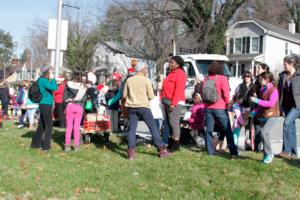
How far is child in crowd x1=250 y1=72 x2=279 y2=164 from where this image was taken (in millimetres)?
8523

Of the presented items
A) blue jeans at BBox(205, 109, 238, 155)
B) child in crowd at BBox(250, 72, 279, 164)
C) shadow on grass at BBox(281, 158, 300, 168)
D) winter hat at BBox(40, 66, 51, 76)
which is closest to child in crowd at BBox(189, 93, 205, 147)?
blue jeans at BBox(205, 109, 238, 155)

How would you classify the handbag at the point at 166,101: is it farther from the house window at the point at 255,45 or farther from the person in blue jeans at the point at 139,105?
the house window at the point at 255,45

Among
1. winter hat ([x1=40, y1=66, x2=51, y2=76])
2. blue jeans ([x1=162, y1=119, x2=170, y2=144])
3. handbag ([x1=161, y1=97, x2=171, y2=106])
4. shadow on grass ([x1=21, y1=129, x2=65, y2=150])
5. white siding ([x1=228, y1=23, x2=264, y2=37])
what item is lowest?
shadow on grass ([x1=21, y1=129, x2=65, y2=150])

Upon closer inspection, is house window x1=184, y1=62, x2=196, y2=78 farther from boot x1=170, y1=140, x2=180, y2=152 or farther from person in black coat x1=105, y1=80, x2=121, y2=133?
boot x1=170, y1=140, x2=180, y2=152

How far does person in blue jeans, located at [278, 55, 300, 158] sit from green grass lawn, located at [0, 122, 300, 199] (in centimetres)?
49

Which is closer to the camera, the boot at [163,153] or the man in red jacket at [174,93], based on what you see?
the boot at [163,153]

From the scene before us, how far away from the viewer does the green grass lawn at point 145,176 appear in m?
7.16

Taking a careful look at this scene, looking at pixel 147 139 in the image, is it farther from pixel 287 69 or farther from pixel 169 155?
pixel 287 69

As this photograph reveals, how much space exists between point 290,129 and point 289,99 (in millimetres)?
580

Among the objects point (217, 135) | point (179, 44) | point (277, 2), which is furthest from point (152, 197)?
point (277, 2)

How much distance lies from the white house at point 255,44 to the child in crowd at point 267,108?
4217 cm

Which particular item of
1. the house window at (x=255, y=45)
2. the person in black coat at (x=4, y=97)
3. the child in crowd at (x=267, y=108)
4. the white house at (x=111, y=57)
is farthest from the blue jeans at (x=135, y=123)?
the white house at (x=111, y=57)

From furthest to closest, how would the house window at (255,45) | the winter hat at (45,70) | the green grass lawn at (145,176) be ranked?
the house window at (255,45), the winter hat at (45,70), the green grass lawn at (145,176)

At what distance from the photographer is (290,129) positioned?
9.09m
